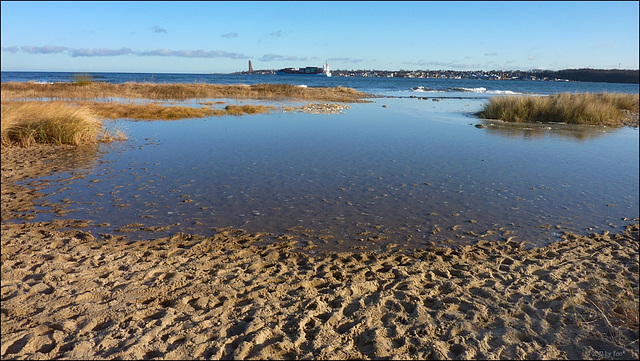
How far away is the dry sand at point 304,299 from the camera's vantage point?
378cm

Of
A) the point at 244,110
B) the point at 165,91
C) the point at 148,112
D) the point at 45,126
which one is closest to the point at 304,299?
the point at 45,126

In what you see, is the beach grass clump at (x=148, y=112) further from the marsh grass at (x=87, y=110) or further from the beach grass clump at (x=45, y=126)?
the beach grass clump at (x=45, y=126)

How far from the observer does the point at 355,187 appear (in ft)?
31.5

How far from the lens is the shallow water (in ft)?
23.5

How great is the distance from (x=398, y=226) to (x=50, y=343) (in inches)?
206

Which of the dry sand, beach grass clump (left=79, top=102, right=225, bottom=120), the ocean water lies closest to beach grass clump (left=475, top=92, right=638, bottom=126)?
the ocean water

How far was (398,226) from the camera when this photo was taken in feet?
23.8

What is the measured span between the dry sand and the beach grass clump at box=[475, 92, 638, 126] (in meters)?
19.7

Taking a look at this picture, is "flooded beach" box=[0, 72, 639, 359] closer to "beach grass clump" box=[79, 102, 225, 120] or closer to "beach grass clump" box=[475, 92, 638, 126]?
"beach grass clump" box=[79, 102, 225, 120]

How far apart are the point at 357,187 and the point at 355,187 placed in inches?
1.8

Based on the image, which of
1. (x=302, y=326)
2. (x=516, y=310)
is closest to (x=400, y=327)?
(x=302, y=326)

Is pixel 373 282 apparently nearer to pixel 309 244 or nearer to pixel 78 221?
pixel 309 244

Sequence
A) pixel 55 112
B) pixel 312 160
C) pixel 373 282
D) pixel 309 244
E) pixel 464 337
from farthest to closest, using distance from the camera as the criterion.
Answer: pixel 55 112 → pixel 312 160 → pixel 309 244 → pixel 373 282 → pixel 464 337

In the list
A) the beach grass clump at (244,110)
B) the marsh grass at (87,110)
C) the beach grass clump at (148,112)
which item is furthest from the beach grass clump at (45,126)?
the beach grass clump at (244,110)
